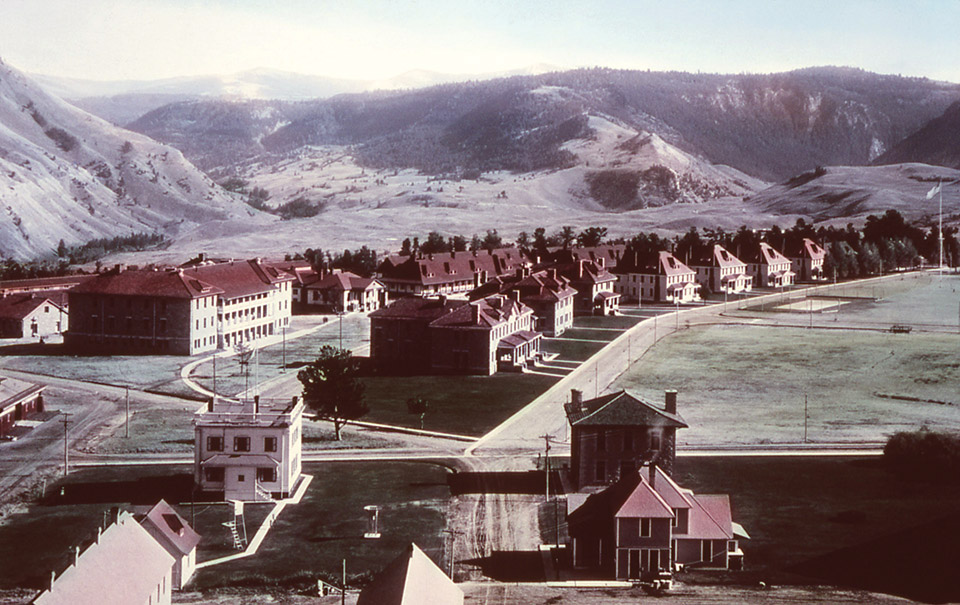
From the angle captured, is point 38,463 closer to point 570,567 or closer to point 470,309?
point 570,567

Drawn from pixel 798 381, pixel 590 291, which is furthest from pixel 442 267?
pixel 798 381

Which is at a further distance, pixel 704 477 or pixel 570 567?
pixel 704 477

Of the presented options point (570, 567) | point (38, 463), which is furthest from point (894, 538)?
point (38, 463)

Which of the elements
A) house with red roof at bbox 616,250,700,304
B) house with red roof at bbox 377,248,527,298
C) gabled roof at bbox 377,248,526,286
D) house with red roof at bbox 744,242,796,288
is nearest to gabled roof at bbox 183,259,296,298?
house with red roof at bbox 377,248,527,298

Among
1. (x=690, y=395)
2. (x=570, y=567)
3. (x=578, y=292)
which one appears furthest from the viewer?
(x=578, y=292)

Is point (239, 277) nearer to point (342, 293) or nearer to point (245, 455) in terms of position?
point (342, 293)

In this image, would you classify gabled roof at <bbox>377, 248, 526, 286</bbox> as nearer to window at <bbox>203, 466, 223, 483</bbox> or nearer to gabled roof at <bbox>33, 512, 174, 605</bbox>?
window at <bbox>203, 466, 223, 483</bbox>

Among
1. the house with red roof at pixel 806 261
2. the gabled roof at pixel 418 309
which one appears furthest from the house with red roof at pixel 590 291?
the house with red roof at pixel 806 261

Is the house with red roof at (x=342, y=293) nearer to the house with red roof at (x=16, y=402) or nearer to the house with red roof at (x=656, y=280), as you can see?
the house with red roof at (x=656, y=280)
